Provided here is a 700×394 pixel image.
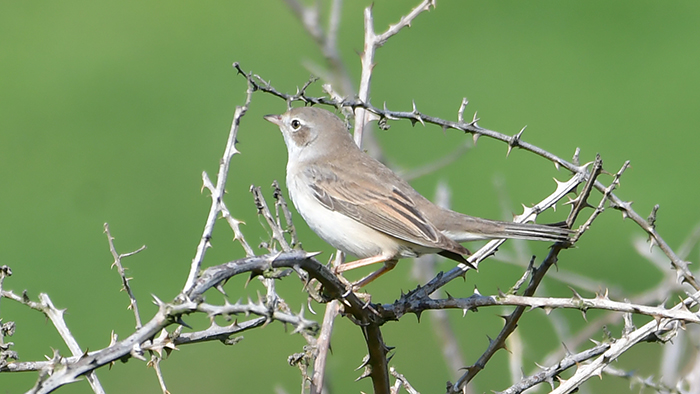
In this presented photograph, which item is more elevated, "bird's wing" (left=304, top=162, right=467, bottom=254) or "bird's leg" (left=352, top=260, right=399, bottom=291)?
"bird's wing" (left=304, top=162, right=467, bottom=254)

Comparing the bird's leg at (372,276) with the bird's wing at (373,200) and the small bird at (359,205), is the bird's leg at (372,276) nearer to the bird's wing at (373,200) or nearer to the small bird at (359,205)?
the small bird at (359,205)

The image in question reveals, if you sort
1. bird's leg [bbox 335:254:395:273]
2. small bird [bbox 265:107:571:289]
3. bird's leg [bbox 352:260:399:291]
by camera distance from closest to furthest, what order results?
bird's leg [bbox 352:260:399:291] < bird's leg [bbox 335:254:395:273] < small bird [bbox 265:107:571:289]

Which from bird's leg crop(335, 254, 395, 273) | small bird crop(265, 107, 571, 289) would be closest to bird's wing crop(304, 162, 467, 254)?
small bird crop(265, 107, 571, 289)

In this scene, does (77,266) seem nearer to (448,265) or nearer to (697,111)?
(448,265)

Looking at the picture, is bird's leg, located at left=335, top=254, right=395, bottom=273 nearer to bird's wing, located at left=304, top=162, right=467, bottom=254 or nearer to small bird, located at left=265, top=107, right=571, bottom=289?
small bird, located at left=265, top=107, right=571, bottom=289

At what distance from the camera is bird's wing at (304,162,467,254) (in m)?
4.98

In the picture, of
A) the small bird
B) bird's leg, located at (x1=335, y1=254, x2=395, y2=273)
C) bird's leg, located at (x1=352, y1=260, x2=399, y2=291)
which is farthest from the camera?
the small bird

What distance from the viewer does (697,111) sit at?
43.2 feet

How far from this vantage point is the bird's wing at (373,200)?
498 cm

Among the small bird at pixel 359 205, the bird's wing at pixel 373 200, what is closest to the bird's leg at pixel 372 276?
the small bird at pixel 359 205

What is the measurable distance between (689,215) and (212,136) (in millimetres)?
6815

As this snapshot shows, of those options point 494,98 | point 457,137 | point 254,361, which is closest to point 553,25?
point 494,98

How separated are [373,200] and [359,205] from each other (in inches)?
3.7

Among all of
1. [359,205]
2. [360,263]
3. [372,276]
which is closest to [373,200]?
[359,205]
